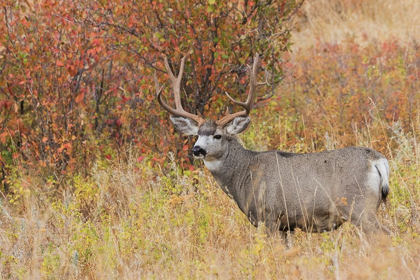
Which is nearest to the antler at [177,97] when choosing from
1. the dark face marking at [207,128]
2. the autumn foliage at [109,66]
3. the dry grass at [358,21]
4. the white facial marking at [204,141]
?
the dark face marking at [207,128]

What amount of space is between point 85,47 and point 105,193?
2.02 metres

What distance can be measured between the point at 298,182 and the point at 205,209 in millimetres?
1156


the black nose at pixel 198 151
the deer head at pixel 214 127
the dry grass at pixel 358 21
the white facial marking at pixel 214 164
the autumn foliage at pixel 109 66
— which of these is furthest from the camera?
the dry grass at pixel 358 21

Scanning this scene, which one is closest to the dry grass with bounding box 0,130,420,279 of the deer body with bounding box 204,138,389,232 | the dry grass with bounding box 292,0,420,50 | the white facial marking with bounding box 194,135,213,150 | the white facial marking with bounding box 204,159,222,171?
the deer body with bounding box 204,138,389,232

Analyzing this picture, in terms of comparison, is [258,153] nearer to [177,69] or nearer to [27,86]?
[177,69]

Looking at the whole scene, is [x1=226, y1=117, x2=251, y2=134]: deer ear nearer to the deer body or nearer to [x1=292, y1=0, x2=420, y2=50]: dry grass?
the deer body

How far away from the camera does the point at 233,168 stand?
6676 mm

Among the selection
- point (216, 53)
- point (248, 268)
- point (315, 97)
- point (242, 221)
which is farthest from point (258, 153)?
point (315, 97)

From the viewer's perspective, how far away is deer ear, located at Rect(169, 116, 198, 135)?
6.92m

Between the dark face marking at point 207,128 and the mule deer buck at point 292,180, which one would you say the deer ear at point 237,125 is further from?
the dark face marking at point 207,128

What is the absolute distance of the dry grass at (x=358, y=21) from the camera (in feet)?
51.9

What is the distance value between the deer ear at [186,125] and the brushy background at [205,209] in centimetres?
43

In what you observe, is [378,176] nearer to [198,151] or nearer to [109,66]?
[198,151]

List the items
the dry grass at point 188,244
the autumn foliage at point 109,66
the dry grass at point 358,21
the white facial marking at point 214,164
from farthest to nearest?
the dry grass at point 358,21 → the autumn foliage at point 109,66 → the white facial marking at point 214,164 → the dry grass at point 188,244
